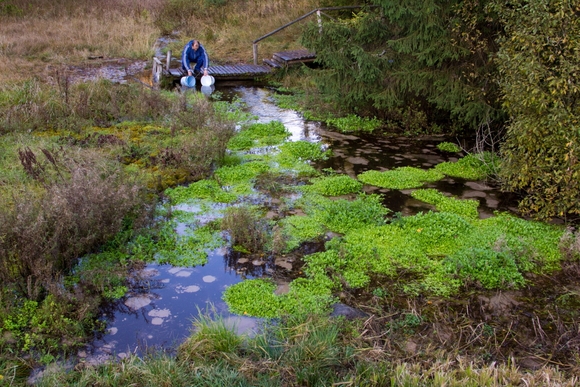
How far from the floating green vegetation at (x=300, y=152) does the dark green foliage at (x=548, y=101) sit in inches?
135

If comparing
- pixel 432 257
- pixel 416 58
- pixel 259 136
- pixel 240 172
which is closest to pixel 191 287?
pixel 432 257

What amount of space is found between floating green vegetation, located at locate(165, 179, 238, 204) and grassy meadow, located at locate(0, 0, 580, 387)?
0.03 meters

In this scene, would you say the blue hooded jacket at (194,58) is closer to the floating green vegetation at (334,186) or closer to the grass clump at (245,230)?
the floating green vegetation at (334,186)

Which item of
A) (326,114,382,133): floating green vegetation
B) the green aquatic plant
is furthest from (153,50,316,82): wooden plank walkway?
the green aquatic plant

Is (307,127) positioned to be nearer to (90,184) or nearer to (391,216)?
(391,216)

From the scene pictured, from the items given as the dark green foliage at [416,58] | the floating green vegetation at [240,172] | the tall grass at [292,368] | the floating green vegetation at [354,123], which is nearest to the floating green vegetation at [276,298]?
the tall grass at [292,368]

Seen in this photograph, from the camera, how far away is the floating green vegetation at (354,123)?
432 inches

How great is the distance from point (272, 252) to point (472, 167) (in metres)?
4.17

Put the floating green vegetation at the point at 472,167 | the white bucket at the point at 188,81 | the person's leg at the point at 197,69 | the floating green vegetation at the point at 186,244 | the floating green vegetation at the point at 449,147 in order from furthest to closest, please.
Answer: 1. the person's leg at the point at 197,69
2. the white bucket at the point at 188,81
3. the floating green vegetation at the point at 449,147
4. the floating green vegetation at the point at 472,167
5. the floating green vegetation at the point at 186,244

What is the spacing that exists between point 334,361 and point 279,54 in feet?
45.7

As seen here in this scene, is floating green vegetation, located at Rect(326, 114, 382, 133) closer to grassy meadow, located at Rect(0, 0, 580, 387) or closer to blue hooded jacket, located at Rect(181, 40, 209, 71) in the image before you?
grassy meadow, located at Rect(0, 0, 580, 387)

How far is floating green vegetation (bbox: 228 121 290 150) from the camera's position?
9820mm

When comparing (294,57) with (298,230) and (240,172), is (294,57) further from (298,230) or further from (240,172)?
(298,230)

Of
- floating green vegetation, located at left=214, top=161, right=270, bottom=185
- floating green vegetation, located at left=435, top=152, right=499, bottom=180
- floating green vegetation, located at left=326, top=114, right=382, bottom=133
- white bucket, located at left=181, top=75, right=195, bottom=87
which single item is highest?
white bucket, located at left=181, top=75, right=195, bottom=87
